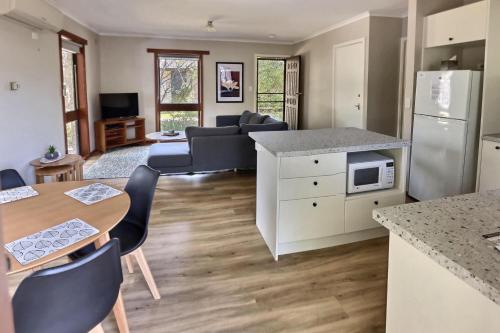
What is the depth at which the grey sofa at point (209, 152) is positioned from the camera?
4.80 meters

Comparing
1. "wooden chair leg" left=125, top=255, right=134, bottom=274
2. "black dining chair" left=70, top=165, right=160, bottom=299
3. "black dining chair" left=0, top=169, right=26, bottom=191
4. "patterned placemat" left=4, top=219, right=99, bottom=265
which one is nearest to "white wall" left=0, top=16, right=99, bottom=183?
"black dining chair" left=0, top=169, right=26, bottom=191

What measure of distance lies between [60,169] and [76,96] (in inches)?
111

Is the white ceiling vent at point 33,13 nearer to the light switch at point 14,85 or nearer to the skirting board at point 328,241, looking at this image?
the light switch at point 14,85

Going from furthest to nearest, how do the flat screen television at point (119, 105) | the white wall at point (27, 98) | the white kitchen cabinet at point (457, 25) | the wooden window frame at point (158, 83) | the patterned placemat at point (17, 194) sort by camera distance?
the wooden window frame at point (158, 83), the flat screen television at point (119, 105), the white wall at point (27, 98), the white kitchen cabinet at point (457, 25), the patterned placemat at point (17, 194)

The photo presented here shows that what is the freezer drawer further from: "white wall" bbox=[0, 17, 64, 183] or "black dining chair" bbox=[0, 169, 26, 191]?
"white wall" bbox=[0, 17, 64, 183]

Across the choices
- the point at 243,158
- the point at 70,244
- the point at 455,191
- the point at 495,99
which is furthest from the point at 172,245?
the point at 495,99

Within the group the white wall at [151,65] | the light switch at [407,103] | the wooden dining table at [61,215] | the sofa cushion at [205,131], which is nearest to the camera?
the wooden dining table at [61,215]

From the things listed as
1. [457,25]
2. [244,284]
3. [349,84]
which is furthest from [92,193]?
[349,84]

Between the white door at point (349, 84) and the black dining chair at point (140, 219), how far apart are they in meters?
4.33

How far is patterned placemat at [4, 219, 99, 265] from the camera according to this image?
1.45m

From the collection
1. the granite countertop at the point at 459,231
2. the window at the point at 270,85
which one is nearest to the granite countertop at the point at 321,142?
the granite countertop at the point at 459,231

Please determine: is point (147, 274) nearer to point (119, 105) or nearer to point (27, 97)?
point (27, 97)

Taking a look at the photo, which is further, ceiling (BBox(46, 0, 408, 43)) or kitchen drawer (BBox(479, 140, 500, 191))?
ceiling (BBox(46, 0, 408, 43))

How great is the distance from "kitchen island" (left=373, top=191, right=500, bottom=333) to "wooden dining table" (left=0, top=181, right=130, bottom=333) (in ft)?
4.11
